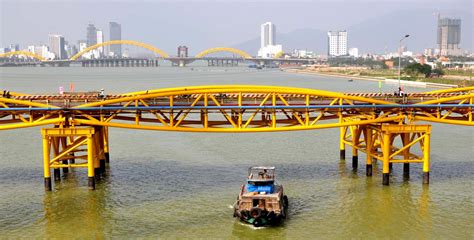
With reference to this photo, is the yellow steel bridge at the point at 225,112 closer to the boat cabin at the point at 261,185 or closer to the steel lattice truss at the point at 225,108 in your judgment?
the steel lattice truss at the point at 225,108

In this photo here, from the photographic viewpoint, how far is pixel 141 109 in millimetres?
32438

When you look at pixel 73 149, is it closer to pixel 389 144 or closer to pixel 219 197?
Answer: pixel 219 197

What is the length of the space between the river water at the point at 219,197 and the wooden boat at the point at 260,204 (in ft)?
1.74

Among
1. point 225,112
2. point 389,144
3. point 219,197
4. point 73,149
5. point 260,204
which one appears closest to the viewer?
point 260,204

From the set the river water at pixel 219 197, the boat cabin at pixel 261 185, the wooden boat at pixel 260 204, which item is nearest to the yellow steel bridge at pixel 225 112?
the river water at pixel 219 197

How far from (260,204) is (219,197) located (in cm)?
602

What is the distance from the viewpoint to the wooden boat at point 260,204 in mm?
27166

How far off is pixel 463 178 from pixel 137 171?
76.0 feet

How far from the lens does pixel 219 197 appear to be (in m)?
32.8

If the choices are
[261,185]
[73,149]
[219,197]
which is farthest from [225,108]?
[73,149]

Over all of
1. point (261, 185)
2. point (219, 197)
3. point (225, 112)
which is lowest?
point (219, 197)

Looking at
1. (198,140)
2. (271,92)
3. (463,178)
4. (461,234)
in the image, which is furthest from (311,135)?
(461,234)

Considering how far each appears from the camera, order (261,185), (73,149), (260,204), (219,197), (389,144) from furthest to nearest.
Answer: (389,144) < (73,149) < (219,197) < (261,185) < (260,204)

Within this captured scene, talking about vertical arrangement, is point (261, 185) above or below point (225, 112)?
below
